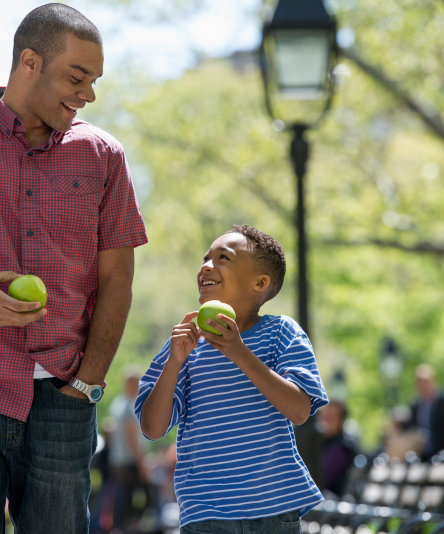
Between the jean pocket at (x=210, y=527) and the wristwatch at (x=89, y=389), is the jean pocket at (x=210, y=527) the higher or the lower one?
the lower one

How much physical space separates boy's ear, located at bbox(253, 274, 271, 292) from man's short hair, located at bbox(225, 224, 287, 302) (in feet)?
0.08

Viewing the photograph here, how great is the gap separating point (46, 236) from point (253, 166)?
13075 mm

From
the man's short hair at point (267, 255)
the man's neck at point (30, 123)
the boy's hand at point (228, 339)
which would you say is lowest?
the boy's hand at point (228, 339)

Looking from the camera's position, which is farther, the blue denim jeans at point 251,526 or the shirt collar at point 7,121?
the shirt collar at point 7,121

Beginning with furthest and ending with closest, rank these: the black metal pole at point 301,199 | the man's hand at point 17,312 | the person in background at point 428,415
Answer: the person in background at point 428,415, the black metal pole at point 301,199, the man's hand at point 17,312

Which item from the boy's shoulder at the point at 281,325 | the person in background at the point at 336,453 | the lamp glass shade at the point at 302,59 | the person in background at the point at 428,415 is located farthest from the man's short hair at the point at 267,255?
the person in background at the point at 428,415

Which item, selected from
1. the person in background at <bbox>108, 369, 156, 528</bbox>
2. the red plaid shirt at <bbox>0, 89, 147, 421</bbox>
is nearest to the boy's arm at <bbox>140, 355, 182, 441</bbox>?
the red plaid shirt at <bbox>0, 89, 147, 421</bbox>

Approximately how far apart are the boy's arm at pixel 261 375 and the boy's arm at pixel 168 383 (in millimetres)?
82

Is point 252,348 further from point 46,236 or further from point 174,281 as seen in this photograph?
point 174,281

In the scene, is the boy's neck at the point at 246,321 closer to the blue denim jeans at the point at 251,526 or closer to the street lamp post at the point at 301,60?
A: the blue denim jeans at the point at 251,526

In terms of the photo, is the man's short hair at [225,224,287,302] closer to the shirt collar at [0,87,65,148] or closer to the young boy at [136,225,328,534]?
the young boy at [136,225,328,534]

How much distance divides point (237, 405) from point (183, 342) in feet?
0.99

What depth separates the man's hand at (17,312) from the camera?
7.63 feet

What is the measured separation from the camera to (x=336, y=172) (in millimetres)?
15609
